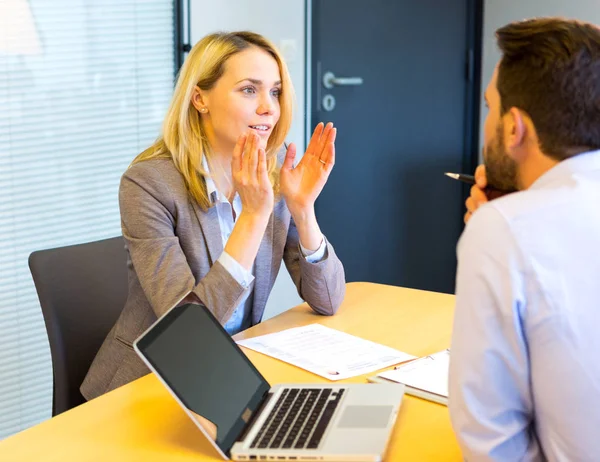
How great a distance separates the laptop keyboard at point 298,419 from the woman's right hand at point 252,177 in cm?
50

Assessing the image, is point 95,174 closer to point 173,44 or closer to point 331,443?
point 173,44

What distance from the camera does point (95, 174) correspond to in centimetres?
287

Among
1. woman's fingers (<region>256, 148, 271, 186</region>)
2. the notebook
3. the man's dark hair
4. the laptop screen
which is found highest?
the man's dark hair

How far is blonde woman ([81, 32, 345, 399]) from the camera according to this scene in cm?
174

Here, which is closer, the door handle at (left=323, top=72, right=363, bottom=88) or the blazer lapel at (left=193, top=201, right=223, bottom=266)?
the blazer lapel at (left=193, top=201, right=223, bottom=266)

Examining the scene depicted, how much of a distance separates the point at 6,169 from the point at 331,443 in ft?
5.76

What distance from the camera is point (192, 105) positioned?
2.01 m

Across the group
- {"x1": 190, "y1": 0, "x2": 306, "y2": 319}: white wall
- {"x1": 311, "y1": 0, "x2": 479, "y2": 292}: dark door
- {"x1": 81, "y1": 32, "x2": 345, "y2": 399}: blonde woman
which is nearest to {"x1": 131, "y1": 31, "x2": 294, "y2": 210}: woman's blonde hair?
{"x1": 81, "y1": 32, "x2": 345, "y2": 399}: blonde woman

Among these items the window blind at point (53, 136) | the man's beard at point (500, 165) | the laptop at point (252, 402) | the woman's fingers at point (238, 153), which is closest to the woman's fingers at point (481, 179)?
the man's beard at point (500, 165)

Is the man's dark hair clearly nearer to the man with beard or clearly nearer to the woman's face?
the man with beard

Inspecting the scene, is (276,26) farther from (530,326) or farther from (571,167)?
(530,326)

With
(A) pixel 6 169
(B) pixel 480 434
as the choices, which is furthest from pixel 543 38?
(A) pixel 6 169

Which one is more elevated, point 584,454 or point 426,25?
point 426,25

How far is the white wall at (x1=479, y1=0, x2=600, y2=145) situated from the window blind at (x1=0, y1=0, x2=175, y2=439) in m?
1.73
